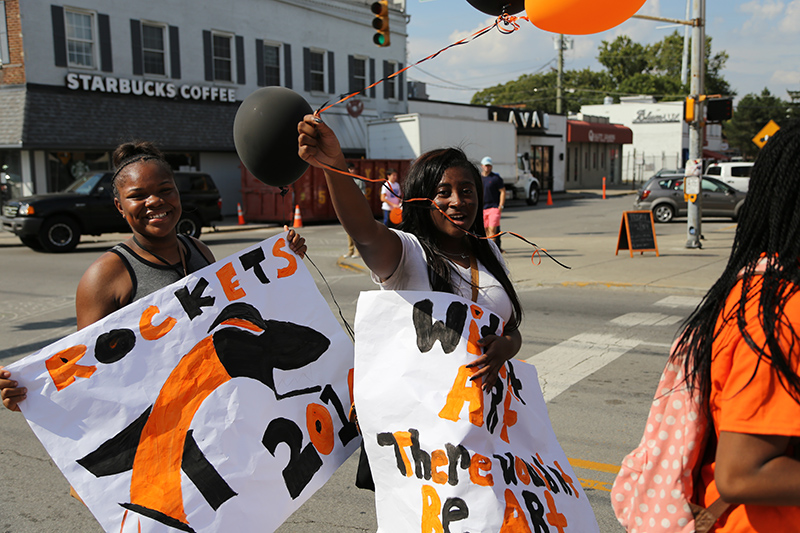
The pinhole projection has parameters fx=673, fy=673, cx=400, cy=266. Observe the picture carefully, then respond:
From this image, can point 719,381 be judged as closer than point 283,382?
Yes

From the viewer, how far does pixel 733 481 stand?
141cm

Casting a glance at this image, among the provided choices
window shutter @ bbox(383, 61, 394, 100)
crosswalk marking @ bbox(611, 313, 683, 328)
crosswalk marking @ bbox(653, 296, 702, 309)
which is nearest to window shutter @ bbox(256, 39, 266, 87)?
window shutter @ bbox(383, 61, 394, 100)

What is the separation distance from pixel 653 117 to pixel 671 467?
67.0 m

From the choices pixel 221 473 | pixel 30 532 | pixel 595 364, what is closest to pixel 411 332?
pixel 221 473

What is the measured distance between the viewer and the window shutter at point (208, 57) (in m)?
25.1

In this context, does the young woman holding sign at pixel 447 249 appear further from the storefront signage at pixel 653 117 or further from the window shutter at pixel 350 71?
the storefront signage at pixel 653 117

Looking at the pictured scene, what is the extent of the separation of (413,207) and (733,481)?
59.1 inches

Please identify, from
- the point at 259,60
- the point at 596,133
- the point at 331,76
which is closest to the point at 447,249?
the point at 259,60

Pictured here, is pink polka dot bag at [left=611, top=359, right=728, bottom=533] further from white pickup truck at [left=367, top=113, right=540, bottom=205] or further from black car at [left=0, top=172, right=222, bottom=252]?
white pickup truck at [left=367, top=113, right=540, bottom=205]

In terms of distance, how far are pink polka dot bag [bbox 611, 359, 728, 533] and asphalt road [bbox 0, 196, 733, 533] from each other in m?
2.06

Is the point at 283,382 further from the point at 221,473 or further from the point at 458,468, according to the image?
the point at 458,468

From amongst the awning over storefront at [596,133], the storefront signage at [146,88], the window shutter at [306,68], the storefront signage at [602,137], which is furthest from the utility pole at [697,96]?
the storefront signage at [602,137]

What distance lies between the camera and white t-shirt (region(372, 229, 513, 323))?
243 cm

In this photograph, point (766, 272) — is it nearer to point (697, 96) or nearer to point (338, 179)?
point (338, 179)
